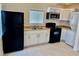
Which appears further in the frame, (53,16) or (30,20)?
(53,16)

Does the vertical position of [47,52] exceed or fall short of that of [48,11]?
it falls short

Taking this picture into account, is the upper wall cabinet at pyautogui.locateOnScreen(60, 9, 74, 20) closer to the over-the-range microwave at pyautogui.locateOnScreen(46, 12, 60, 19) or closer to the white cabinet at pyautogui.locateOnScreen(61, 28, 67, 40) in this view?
the over-the-range microwave at pyautogui.locateOnScreen(46, 12, 60, 19)

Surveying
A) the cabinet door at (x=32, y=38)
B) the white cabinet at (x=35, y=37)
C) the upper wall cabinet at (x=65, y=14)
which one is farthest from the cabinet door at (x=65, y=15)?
the cabinet door at (x=32, y=38)

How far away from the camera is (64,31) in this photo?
416 centimetres

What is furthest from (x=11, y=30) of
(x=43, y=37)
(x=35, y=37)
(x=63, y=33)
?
(x=63, y=33)

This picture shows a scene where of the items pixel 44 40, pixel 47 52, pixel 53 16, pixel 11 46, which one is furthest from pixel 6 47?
pixel 53 16

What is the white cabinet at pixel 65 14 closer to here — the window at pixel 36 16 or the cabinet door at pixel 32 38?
the window at pixel 36 16

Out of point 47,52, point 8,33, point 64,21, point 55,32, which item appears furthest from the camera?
point 64,21

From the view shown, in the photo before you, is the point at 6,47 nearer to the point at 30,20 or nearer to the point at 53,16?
the point at 30,20

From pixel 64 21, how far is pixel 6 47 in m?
2.90

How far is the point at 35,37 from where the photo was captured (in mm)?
A: 3559

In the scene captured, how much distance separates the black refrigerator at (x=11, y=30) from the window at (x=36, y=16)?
1007 millimetres

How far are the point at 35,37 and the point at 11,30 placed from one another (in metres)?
1.06

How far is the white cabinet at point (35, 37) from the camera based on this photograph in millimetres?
3368
